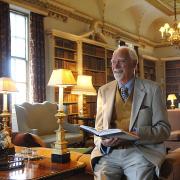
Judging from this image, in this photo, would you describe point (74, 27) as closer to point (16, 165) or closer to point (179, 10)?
point (179, 10)

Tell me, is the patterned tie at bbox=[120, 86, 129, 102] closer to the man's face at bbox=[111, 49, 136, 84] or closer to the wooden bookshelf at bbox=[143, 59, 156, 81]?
the man's face at bbox=[111, 49, 136, 84]

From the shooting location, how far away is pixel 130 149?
244 centimetres

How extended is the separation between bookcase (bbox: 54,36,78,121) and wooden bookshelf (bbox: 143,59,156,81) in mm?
4923

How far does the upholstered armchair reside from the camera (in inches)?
225

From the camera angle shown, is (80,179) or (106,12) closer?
(80,179)

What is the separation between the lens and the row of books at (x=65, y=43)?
25.0ft

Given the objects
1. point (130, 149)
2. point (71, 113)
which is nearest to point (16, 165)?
point (130, 149)

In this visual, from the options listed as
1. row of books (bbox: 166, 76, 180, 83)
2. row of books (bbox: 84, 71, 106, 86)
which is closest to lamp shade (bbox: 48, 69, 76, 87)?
row of books (bbox: 84, 71, 106, 86)

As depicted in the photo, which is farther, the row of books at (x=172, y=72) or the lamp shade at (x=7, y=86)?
the row of books at (x=172, y=72)

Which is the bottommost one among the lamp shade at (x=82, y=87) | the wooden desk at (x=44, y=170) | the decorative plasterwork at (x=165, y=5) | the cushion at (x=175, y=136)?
the cushion at (x=175, y=136)

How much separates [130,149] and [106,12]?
26.2 feet

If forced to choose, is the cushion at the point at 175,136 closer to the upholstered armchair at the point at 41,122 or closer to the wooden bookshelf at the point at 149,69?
the upholstered armchair at the point at 41,122

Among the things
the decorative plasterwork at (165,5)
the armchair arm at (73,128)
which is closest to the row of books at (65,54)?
the armchair arm at (73,128)

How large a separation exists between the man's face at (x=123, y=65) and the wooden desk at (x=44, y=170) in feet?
2.46
